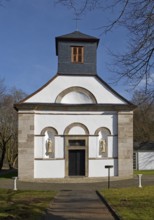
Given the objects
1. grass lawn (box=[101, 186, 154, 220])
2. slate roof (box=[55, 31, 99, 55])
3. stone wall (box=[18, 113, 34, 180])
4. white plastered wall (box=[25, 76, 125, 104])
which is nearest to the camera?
grass lawn (box=[101, 186, 154, 220])

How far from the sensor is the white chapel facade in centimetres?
3127

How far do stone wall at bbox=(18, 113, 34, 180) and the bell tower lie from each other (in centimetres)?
534

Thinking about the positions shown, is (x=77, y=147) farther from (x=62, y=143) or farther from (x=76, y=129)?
(x=76, y=129)

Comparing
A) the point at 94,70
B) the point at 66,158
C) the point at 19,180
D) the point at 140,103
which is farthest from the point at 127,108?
the point at 140,103

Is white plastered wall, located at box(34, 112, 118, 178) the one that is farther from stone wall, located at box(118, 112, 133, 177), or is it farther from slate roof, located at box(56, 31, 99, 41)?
slate roof, located at box(56, 31, 99, 41)

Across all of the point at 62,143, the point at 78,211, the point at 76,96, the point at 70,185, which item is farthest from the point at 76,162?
the point at 78,211

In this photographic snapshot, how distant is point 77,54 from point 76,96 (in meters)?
3.96

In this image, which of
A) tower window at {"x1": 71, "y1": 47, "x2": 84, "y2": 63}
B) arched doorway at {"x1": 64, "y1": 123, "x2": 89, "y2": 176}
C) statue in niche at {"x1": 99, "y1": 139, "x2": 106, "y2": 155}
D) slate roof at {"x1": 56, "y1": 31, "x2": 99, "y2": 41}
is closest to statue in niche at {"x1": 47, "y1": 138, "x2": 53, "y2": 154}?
arched doorway at {"x1": 64, "y1": 123, "x2": 89, "y2": 176}

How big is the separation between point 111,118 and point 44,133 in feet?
18.5

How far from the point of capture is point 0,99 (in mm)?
52469

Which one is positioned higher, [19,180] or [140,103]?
[140,103]

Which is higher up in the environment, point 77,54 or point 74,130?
point 77,54

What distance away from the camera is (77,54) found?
34.1 m

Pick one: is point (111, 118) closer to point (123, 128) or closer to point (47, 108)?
point (123, 128)
